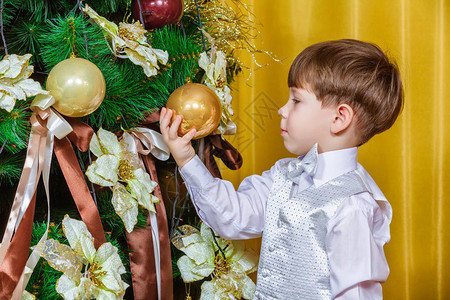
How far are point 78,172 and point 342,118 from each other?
1.68 feet

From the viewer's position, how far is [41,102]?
69 centimetres

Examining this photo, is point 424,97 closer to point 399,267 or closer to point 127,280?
point 399,267

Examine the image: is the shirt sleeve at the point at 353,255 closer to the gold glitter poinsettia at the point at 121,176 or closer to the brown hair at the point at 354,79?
the brown hair at the point at 354,79

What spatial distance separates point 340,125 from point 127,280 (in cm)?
49

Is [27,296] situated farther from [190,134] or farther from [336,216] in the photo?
[336,216]

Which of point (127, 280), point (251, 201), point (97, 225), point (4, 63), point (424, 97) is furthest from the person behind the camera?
point (424, 97)

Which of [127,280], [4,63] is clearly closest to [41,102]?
[4,63]

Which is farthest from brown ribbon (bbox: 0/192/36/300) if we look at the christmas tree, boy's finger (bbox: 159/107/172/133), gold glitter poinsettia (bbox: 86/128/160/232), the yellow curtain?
the yellow curtain

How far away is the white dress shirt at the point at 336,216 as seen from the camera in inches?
35.6

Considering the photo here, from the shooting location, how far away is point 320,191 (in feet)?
3.16

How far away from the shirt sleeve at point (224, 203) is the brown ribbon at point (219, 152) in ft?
0.17

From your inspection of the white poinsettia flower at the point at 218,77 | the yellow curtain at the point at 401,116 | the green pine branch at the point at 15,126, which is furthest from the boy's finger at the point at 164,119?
the yellow curtain at the point at 401,116

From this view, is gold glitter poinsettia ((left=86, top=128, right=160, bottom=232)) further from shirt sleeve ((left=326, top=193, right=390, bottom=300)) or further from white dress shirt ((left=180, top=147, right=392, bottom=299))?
shirt sleeve ((left=326, top=193, right=390, bottom=300))

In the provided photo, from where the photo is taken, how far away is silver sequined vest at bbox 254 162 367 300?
3.07ft
